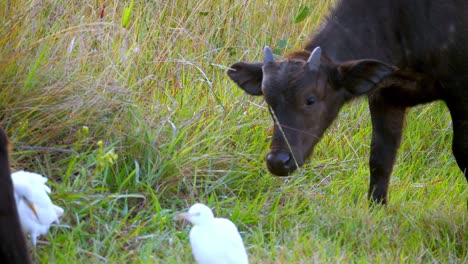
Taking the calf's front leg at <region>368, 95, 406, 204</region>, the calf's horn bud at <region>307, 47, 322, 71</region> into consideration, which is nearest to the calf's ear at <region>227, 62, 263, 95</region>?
the calf's horn bud at <region>307, 47, 322, 71</region>

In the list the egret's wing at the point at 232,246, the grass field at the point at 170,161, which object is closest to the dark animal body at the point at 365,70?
the grass field at the point at 170,161

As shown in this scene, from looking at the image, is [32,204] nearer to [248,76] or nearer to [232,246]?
[232,246]

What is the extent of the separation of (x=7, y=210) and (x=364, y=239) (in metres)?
2.61

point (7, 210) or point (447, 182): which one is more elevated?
point (7, 210)

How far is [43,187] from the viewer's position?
15.6 feet

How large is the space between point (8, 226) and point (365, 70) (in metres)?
2.93

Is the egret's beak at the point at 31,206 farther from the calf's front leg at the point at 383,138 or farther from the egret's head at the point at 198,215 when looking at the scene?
the calf's front leg at the point at 383,138

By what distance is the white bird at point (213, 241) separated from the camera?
4.60 meters

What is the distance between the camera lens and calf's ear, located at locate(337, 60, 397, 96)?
5926 mm

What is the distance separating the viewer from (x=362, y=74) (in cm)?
600

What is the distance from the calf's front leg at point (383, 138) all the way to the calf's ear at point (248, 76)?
3.45 ft

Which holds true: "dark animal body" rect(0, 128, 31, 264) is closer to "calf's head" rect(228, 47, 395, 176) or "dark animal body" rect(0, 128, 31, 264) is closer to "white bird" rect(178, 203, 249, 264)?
"white bird" rect(178, 203, 249, 264)

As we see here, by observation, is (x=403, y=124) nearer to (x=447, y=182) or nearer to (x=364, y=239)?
(x=447, y=182)

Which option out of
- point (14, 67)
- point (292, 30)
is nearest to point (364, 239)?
point (14, 67)
